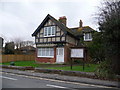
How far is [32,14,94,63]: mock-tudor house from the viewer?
23.9 meters

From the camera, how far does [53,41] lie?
2462 cm

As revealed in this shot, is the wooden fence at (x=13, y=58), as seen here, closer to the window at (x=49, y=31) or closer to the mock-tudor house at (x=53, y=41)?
the mock-tudor house at (x=53, y=41)

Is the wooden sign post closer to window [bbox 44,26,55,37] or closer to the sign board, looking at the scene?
the sign board

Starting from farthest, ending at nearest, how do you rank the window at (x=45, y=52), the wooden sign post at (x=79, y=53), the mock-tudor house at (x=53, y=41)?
the window at (x=45, y=52) < the mock-tudor house at (x=53, y=41) < the wooden sign post at (x=79, y=53)

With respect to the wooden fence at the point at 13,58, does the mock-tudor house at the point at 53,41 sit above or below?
above

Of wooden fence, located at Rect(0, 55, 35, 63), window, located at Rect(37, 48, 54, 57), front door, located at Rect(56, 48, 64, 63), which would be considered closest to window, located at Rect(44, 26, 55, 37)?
window, located at Rect(37, 48, 54, 57)

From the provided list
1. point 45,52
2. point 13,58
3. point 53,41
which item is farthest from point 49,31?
point 13,58

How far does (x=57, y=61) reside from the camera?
2438 cm

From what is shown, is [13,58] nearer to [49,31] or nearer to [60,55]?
[49,31]

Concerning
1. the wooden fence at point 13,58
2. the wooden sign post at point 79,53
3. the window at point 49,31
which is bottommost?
the wooden fence at point 13,58

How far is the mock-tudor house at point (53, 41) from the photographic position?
23875mm

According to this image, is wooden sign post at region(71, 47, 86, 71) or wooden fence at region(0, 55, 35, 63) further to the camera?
wooden fence at region(0, 55, 35, 63)

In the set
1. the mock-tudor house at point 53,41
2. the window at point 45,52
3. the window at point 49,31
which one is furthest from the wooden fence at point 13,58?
the window at point 49,31

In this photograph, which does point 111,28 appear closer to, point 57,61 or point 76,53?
point 76,53
